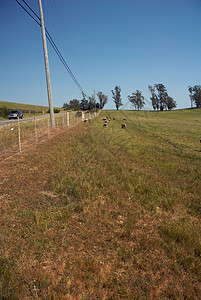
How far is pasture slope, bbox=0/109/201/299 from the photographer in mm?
2211

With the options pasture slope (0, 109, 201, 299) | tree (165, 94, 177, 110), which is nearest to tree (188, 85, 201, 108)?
tree (165, 94, 177, 110)

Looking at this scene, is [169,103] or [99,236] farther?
[169,103]

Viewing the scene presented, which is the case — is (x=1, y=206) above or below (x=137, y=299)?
above

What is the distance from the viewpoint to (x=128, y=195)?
458 centimetres

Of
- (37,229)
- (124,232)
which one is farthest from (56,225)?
(124,232)

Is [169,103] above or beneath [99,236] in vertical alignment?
above

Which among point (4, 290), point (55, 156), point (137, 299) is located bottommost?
point (137, 299)

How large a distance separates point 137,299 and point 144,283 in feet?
0.79

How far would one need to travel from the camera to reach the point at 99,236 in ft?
10.2

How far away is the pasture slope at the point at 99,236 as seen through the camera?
2.21 metres

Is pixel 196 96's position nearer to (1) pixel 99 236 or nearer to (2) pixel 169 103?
(2) pixel 169 103

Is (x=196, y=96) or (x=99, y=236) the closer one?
(x=99, y=236)

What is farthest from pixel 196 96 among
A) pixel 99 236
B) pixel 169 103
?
pixel 99 236

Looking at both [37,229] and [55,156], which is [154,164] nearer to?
[55,156]
